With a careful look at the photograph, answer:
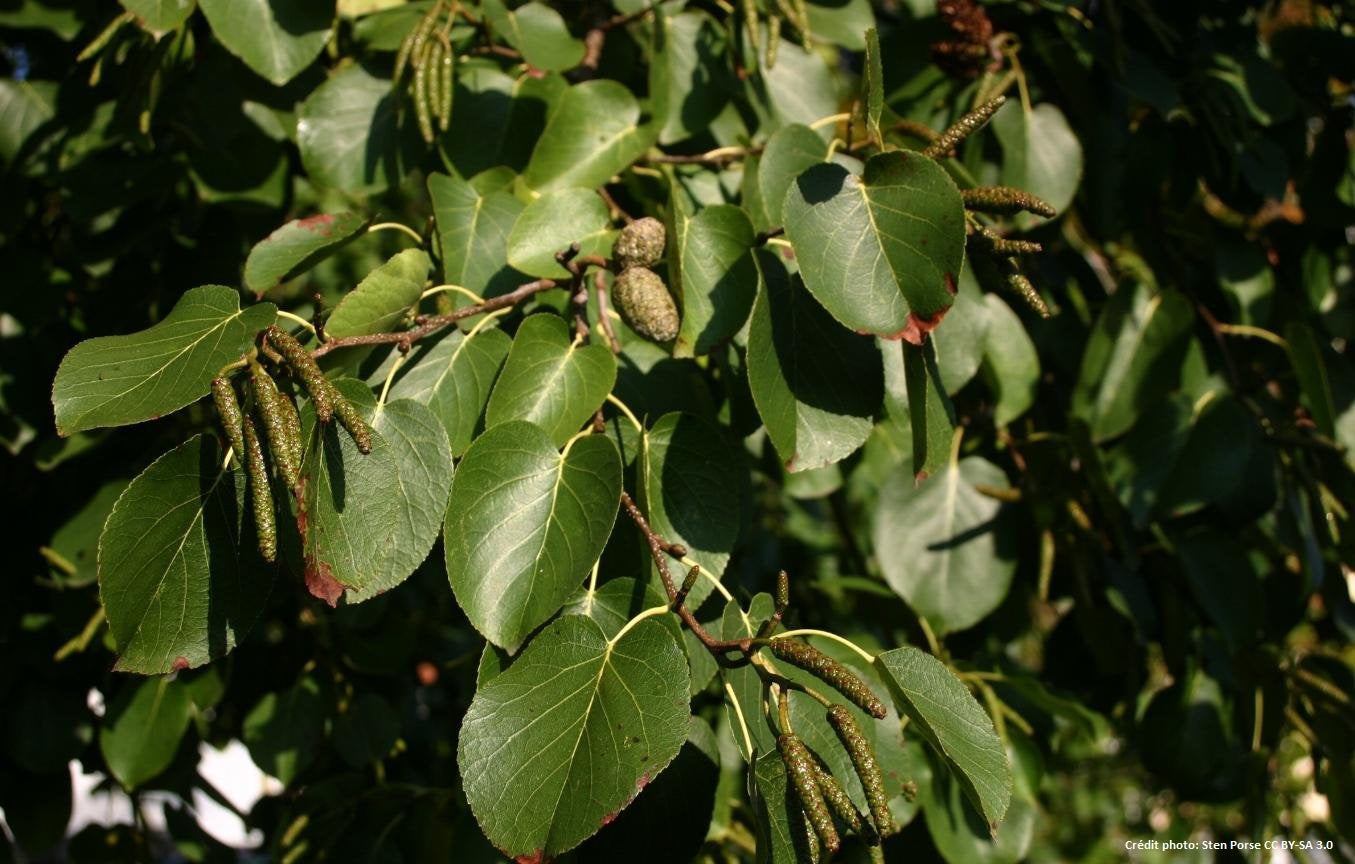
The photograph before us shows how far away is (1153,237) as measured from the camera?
187 centimetres

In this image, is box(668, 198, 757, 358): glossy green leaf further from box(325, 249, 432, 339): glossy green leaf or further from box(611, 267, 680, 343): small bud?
box(325, 249, 432, 339): glossy green leaf

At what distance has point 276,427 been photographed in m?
0.75

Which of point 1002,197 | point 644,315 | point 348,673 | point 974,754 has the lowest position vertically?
point 348,673

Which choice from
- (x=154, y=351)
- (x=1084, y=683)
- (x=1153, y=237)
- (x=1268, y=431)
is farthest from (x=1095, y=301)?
(x=154, y=351)

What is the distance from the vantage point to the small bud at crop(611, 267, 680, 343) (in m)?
1.01

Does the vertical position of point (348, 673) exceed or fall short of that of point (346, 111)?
it falls short

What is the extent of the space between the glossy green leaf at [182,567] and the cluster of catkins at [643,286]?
391 millimetres

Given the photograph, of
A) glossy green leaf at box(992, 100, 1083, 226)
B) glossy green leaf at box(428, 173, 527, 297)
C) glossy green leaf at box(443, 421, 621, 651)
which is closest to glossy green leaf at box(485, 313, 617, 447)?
glossy green leaf at box(443, 421, 621, 651)

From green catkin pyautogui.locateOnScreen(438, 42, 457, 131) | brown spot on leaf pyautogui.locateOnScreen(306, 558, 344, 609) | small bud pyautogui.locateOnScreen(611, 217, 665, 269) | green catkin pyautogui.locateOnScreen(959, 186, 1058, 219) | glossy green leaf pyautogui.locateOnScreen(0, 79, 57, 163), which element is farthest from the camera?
glossy green leaf pyautogui.locateOnScreen(0, 79, 57, 163)

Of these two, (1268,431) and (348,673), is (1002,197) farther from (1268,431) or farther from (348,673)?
(348,673)

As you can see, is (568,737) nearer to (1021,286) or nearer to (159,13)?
(1021,286)

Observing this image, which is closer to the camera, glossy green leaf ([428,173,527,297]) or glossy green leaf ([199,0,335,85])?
glossy green leaf ([428,173,527,297])

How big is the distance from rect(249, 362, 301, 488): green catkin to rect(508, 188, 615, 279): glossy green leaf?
1.15ft

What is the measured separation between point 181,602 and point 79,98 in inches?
42.3
